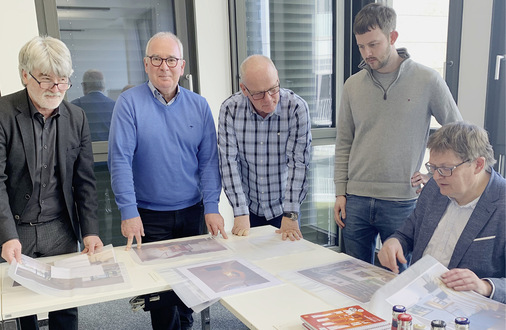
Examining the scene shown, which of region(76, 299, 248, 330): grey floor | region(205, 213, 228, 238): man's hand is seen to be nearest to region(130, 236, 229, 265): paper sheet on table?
region(205, 213, 228, 238): man's hand

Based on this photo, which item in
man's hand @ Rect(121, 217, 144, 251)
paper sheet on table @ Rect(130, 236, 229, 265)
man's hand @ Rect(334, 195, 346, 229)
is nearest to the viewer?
paper sheet on table @ Rect(130, 236, 229, 265)

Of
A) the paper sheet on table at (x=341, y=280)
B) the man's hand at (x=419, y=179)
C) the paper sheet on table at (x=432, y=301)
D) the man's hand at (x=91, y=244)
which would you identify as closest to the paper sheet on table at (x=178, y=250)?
the man's hand at (x=91, y=244)

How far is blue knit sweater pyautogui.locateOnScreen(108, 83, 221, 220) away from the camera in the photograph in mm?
1824

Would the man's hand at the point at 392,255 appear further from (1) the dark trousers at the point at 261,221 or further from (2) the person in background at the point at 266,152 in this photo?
(1) the dark trousers at the point at 261,221

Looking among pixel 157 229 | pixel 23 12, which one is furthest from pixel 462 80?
pixel 23 12

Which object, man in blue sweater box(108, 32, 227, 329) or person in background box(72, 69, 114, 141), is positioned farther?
person in background box(72, 69, 114, 141)

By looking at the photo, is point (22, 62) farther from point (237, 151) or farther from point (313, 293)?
point (313, 293)

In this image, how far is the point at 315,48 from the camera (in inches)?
137

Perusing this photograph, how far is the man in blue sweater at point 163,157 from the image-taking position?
183 cm

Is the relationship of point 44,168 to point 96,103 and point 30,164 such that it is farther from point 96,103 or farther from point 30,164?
point 96,103

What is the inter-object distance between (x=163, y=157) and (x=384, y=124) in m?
0.98

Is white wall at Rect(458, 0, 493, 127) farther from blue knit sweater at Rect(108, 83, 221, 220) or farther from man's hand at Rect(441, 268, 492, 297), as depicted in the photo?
blue knit sweater at Rect(108, 83, 221, 220)

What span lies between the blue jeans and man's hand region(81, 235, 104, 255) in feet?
3.62

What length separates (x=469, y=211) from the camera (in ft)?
4.62
